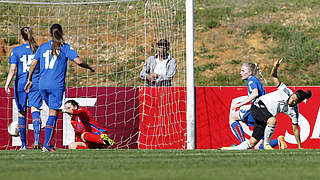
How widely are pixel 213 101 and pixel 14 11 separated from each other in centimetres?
1554

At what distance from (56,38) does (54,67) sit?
446mm

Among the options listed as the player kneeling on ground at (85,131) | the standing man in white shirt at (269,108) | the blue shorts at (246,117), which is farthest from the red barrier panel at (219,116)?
the player kneeling on ground at (85,131)

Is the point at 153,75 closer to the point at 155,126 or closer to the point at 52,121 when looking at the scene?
the point at 155,126

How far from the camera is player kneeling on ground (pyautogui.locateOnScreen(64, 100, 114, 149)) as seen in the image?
1096cm

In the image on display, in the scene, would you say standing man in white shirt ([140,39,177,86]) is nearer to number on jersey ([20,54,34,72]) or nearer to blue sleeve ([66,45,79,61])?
number on jersey ([20,54,34,72])

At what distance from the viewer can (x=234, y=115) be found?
36.0 feet

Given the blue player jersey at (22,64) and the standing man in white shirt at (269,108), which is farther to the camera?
the blue player jersey at (22,64)

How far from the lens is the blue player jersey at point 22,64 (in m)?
10.6

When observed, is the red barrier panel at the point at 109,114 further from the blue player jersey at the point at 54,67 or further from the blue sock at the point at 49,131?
the blue sock at the point at 49,131

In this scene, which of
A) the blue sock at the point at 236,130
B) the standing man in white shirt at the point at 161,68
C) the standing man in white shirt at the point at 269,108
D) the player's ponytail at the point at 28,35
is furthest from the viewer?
the standing man in white shirt at the point at 161,68

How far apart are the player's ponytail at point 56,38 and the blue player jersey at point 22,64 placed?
1680 millimetres

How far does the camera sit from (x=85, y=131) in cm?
1113

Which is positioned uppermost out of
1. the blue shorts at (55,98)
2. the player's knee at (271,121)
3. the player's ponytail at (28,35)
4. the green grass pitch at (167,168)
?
Result: the player's ponytail at (28,35)

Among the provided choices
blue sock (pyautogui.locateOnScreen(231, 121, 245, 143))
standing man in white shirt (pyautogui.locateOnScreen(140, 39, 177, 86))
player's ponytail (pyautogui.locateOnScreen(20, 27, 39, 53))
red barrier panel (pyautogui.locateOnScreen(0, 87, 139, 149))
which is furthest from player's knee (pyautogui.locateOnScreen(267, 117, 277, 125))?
player's ponytail (pyautogui.locateOnScreen(20, 27, 39, 53))
